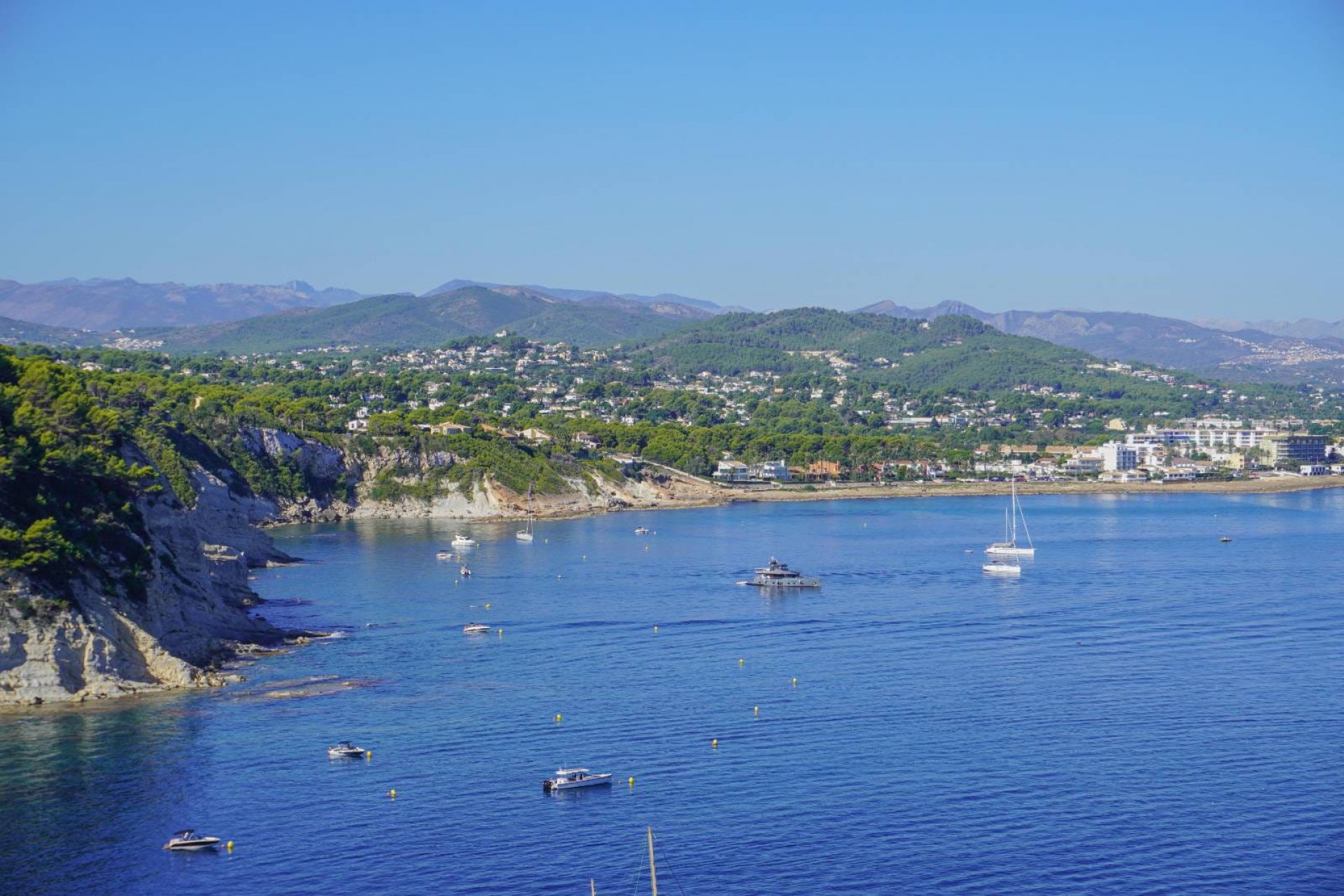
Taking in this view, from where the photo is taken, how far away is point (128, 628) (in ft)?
125

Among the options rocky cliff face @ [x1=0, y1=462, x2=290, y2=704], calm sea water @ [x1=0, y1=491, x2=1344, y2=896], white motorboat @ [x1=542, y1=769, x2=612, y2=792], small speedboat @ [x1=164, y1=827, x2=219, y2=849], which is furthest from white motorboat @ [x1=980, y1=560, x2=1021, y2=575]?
small speedboat @ [x1=164, y1=827, x2=219, y2=849]

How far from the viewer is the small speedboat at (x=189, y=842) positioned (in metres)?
A: 26.0

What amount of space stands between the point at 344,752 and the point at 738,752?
28.3ft

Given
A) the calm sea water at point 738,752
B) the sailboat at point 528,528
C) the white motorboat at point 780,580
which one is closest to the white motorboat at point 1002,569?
the calm sea water at point 738,752

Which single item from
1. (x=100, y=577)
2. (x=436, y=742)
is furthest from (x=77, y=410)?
(x=436, y=742)

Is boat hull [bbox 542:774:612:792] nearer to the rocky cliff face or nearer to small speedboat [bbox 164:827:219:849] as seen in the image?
small speedboat [bbox 164:827:219:849]

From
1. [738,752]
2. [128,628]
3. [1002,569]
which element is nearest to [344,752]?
[738,752]

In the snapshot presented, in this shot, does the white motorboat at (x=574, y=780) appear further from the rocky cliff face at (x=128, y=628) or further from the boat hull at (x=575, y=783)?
the rocky cliff face at (x=128, y=628)

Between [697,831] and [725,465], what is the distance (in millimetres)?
96192

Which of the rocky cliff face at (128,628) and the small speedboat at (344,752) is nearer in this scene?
the small speedboat at (344,752)

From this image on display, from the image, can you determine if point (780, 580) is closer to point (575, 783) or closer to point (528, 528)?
point (528, 528)

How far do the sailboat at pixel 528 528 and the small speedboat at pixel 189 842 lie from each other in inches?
2103

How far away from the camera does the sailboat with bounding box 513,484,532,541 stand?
80312mm

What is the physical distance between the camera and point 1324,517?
94438mm
